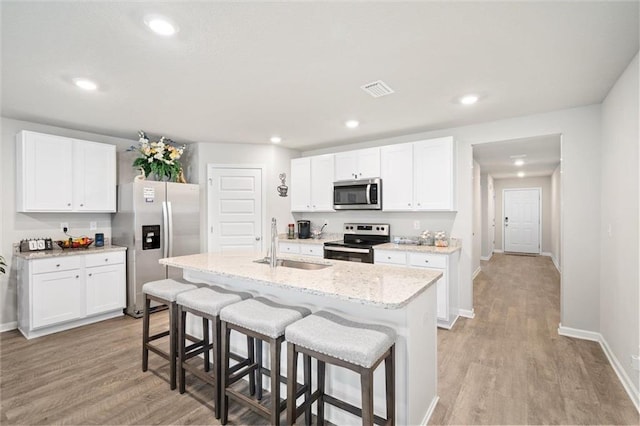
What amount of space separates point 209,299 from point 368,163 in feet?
9.60

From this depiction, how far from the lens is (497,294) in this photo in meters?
4.88

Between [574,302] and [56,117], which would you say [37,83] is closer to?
[56,117]

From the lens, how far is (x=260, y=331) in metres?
1.77

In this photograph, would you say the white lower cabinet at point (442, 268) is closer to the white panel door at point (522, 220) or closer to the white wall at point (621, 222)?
the white wall at point (621, 222)

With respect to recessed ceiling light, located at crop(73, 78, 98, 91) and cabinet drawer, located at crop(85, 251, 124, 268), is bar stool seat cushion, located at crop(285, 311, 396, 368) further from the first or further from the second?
cabinet drawer, located at crop(85, 251, 124, 268)

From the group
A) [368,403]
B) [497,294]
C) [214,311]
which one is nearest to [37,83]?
[214,311]

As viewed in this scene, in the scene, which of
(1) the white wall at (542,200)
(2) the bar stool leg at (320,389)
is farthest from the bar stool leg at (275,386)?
(1) the white wall at (542,200)

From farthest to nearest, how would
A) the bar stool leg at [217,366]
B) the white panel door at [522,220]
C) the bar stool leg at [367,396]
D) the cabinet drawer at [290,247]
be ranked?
the white panel door at [522,220], the cabinet drawer at [290,247], the bar stool leg at [217,366], the bar stool leg at [367,396]

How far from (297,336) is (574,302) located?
10.7ft

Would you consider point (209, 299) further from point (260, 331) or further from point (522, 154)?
point (522, 154)

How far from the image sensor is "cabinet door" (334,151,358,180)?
14.6 feet

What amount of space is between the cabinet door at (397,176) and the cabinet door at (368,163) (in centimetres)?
7

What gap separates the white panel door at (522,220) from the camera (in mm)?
8867

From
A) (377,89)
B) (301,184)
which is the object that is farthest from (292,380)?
(301,184)
